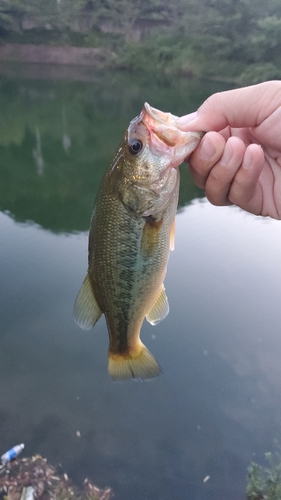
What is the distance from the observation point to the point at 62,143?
17891 mm

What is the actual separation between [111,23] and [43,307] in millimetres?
38815

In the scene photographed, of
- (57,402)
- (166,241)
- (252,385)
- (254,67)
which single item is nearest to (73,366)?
(57,402)

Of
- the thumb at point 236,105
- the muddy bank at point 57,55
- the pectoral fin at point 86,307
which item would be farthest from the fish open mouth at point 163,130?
the muddy bank at point 57,55

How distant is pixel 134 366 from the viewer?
207cm

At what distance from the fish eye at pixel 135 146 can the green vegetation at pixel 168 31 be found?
2948 cm

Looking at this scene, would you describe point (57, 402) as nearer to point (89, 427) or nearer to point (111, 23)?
point (89, 427)

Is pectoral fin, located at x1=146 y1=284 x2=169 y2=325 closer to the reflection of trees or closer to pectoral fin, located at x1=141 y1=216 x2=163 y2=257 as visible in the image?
pectoral fin, located at x1=141 y1=216 x2=163 y2=257

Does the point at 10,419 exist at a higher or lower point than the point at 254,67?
lower

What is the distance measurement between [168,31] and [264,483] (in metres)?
39.6

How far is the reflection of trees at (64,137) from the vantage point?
11.8 meters

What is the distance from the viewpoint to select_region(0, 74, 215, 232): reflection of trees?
11.8 meters

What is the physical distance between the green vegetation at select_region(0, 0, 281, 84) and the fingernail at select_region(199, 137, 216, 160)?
95.8 ft

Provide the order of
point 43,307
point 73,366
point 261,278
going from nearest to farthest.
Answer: point 73,366 < point 43,307 < point 261,278

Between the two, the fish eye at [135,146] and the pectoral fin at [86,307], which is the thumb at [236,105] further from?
the pectoral fin at [86,307]
